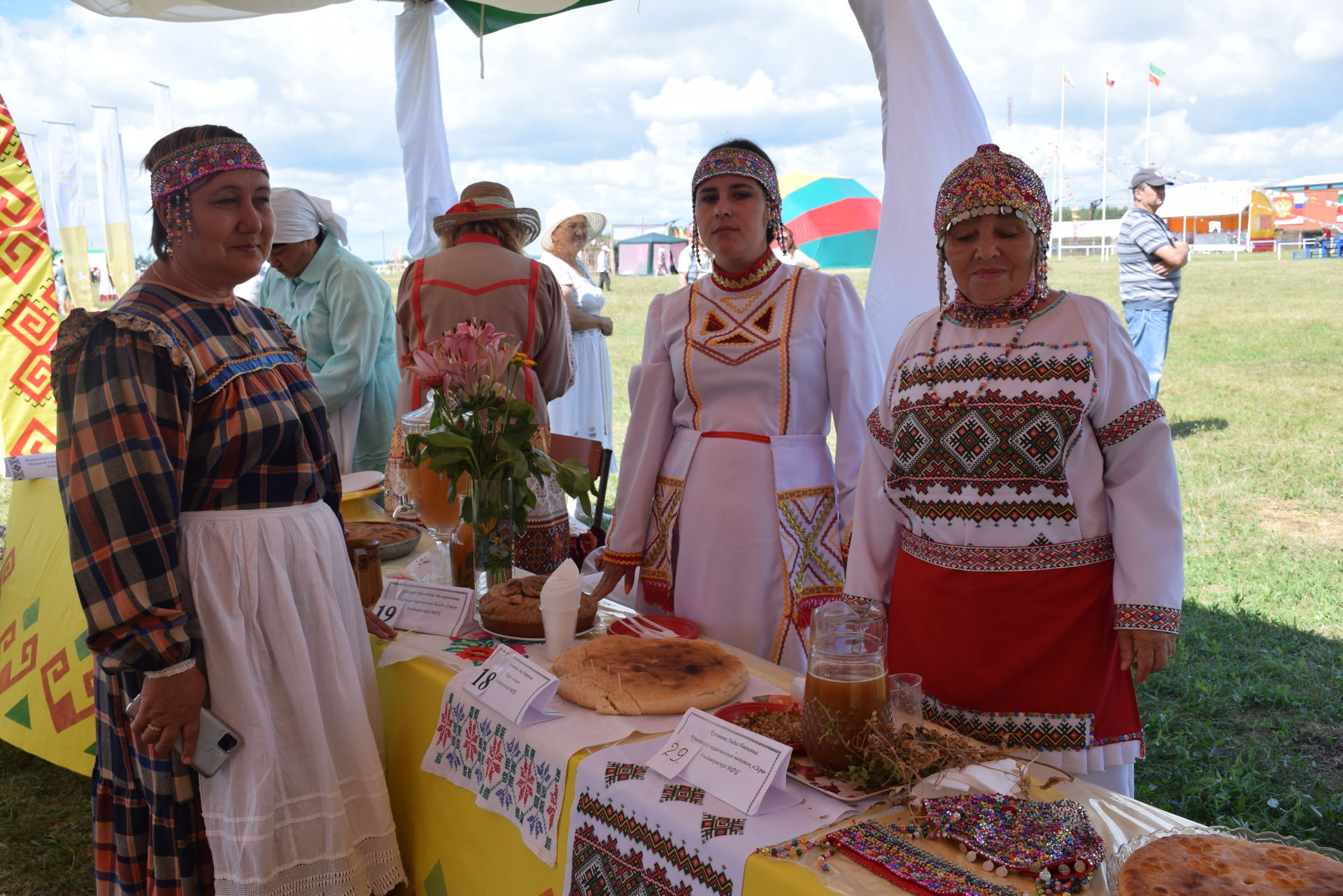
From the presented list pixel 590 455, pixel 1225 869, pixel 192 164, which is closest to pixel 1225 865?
pixel 1225 869

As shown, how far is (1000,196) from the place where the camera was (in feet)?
5.14

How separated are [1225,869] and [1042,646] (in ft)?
2.10

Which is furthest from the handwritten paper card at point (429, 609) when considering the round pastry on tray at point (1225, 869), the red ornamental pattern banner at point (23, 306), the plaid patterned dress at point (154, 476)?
the red ornamental pattern banner at point (23, 306)

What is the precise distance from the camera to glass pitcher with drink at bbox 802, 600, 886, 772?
1196mm

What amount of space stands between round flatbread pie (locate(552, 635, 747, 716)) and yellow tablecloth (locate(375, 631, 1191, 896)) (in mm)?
116

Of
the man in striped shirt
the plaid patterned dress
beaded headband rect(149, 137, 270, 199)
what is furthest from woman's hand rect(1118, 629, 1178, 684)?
the man in striped shirt

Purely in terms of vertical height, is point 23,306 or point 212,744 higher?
Result: point 23,306

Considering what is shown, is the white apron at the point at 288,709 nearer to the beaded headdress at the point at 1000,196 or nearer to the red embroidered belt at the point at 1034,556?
the red embroidered belt at the point at 1034,556

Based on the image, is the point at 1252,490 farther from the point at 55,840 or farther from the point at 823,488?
the point at 55,840

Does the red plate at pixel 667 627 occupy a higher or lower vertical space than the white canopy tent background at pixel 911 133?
lower

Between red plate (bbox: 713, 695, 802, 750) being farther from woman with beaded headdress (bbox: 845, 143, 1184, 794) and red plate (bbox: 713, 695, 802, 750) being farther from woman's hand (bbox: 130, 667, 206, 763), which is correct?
woman's hand (bbox: 130, 667, 206, 763)

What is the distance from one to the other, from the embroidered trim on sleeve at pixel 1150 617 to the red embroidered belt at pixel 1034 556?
0.31 feet

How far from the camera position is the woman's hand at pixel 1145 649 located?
5.01 feet

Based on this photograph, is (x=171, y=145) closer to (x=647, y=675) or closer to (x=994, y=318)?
(x=647, y=675)
